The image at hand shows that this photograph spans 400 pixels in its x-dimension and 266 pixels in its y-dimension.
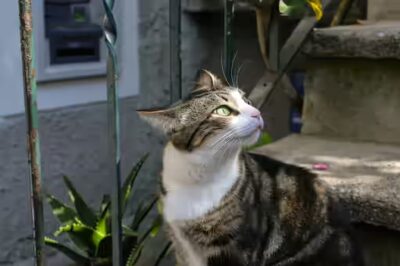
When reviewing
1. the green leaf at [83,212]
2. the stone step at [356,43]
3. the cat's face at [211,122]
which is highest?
the stone step at [356,43]

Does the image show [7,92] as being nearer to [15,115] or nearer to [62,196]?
[15,115]

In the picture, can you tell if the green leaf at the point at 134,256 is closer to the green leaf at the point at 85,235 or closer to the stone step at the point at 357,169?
the green leaf at the point at 85,235

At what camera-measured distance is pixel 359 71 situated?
70.5 inches

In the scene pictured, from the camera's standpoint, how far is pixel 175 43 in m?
1.65

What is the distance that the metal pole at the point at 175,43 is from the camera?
5.36 ft

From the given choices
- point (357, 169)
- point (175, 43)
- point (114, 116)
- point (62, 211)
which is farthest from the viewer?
point (62, 211)

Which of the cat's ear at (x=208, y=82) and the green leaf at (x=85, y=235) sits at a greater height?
the cat's ear at (x=208, y=82)

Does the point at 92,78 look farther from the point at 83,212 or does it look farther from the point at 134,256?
the point at 134,256

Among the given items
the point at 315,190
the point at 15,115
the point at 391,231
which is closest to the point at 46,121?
the point at 15,115

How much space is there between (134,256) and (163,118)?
64cm

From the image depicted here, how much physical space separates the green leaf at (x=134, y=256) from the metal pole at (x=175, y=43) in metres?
0.45

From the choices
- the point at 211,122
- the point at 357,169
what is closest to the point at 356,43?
the point at 357,169

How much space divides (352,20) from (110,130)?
1.43m

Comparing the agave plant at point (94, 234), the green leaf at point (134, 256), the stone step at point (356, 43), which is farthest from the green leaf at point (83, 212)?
the stone step at point (356, 43)
